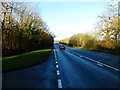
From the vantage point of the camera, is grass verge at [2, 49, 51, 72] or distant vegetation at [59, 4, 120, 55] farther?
distant vegetation at [59, 4, 120, 55]

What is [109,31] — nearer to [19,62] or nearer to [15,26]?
[15,26]

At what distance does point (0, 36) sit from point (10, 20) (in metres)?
3.39

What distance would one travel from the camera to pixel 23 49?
29.2 metres

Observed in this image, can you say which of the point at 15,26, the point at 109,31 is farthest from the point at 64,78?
the point at 109,31

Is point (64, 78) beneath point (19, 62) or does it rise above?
beneath

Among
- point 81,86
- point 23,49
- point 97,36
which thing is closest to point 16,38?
point 23,49

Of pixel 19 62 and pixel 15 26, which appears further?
pixel 15 26

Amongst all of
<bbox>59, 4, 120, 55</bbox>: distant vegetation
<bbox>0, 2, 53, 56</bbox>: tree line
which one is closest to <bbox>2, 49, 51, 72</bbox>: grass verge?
<bbox>0, 2, 53, 56</bbox>: tree line

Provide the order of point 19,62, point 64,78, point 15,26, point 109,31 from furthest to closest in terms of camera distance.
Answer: point 109,31, point 15,26, point 19,62, point 64,78

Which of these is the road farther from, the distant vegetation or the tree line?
the distant vegetation

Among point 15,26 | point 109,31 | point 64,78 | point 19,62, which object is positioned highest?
point 15,26

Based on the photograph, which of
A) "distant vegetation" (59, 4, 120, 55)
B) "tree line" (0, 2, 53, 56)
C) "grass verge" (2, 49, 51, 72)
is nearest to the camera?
"grass verge" (2, 49, 51, 72)

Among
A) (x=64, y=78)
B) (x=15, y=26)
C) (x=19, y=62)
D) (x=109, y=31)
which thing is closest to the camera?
(x=64, y=78)

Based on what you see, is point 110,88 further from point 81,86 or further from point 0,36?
point 0,36
